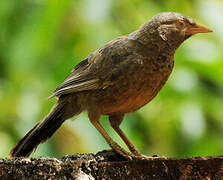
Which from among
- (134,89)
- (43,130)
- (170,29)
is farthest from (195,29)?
(43,130)

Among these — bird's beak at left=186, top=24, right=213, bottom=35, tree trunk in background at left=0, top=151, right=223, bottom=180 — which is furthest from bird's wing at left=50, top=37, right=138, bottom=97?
tree trunk in background at left=0, top=151, right=223, bottom=180

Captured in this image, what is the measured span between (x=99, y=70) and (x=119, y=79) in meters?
0.22

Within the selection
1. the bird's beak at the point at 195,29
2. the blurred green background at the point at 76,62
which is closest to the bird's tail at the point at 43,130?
the blurred green background at the point at 76,62

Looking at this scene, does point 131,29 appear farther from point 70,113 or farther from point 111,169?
point 111,169

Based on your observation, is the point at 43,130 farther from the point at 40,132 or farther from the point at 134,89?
the point at 134,89

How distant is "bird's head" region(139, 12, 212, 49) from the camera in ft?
14.2

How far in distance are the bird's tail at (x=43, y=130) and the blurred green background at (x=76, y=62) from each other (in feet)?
1.76

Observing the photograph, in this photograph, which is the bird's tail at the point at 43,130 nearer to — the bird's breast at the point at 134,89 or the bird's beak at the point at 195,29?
the bird's breast at the point at 134,89

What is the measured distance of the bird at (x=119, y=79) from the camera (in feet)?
13.5

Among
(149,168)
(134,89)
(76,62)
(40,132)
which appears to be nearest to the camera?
(149,168)

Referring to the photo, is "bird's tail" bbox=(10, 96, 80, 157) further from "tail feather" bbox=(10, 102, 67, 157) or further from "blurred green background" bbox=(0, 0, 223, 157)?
"blurred green background" bbox=(0, 0, 223, 157)

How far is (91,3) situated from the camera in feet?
18.2

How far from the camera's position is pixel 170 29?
14.3 ft

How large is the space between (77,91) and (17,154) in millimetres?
555
